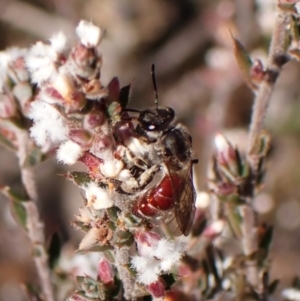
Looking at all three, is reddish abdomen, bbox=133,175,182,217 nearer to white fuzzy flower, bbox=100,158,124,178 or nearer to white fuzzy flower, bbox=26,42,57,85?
white fuzzy flower, bbox=100,158,124,178

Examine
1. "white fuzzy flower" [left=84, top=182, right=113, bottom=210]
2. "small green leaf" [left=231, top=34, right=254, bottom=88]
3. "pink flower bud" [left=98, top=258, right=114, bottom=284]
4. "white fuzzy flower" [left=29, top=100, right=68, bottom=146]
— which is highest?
"small green leaf" [left=231, top=34, right=254, bottom=88]

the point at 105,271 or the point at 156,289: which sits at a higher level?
the point at 105,271

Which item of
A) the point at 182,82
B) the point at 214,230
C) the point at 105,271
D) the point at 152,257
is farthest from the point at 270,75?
the point at 182,82

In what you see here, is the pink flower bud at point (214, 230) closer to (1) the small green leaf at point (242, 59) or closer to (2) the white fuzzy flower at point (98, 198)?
(1) the small green leaf at point (242, 59)

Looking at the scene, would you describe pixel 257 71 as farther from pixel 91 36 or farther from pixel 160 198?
pixel 91 36

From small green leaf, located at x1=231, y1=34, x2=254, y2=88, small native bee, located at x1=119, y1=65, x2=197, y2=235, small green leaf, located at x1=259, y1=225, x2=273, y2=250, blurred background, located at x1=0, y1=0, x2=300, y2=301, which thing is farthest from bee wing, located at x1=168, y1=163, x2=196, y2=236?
blurred background, located at x1=0, y1=0, x2=300, y2=301

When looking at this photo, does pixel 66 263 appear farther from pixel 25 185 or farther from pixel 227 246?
pixel 227 246

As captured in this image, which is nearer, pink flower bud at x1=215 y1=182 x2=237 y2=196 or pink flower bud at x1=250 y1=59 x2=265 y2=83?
pink flower bud at x1=250 y1=59 x2=265 y2=83

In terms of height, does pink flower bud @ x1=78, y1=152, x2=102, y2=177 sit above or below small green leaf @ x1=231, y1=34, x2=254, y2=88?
below
